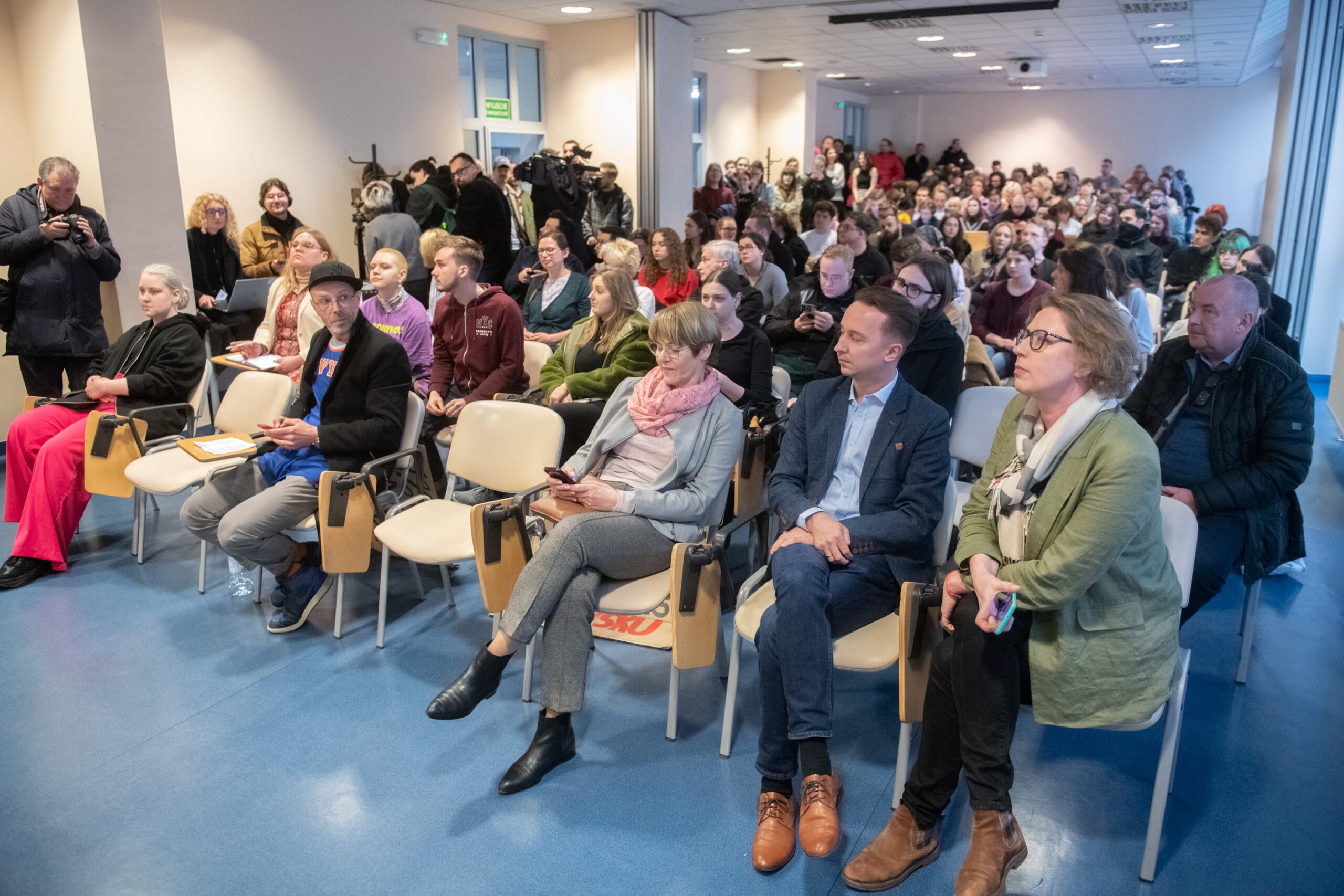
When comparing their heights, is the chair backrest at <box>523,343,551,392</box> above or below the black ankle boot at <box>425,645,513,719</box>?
above

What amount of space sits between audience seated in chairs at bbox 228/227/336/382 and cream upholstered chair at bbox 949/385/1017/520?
128 inches

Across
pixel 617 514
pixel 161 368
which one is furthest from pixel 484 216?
pixel 617 514

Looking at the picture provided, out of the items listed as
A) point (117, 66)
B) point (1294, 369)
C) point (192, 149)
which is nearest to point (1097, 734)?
point (1294, 369)

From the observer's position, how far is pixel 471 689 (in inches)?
103

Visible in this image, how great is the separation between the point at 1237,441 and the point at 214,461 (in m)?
3.83

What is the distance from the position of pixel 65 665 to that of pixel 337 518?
108 centimetres

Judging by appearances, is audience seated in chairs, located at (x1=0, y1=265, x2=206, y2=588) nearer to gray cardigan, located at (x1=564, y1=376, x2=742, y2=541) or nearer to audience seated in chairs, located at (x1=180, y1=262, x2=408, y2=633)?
audience seated in chairs, located at (x1=180, y1=262, x2=408, y2=633)

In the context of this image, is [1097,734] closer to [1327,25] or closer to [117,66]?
[117,66]

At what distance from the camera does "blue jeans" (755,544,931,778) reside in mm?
2381

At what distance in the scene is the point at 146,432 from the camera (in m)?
4.22

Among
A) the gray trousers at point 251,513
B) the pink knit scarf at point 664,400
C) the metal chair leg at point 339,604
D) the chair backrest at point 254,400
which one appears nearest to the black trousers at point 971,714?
the pink knit scarf at point 664,400

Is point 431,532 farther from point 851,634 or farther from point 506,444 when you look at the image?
point 851,634

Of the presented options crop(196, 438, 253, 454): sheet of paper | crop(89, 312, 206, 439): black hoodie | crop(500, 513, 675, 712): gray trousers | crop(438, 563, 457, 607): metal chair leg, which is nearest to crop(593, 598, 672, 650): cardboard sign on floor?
crop(500, 513, 675, 712): gray trousers

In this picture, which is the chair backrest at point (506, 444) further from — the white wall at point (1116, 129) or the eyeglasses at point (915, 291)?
the white wall at point (1116, 129)
